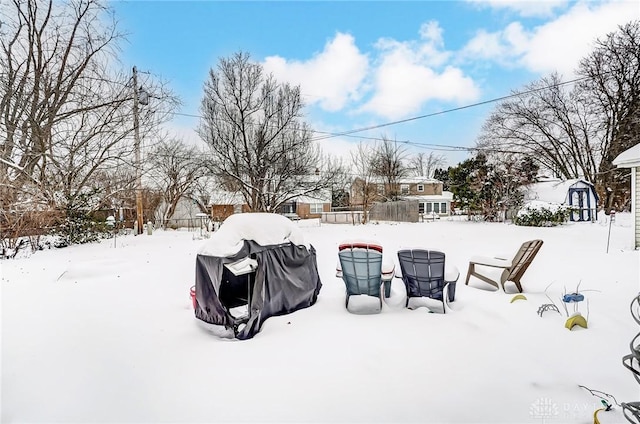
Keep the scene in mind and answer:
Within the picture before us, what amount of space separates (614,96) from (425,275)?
73.9 ft

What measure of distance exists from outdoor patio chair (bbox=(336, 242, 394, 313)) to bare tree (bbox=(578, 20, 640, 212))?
1910 centimetres

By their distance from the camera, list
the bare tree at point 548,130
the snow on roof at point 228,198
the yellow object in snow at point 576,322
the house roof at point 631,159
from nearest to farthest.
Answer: the yellow object in snow at point 576,322, the house roof at point 631,159, the snow on roof at point 228,198, the bare tree at point 548,130

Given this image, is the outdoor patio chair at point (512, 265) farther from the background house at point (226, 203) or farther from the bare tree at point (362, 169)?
the bare tree at point (362, 169)

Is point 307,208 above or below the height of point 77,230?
above

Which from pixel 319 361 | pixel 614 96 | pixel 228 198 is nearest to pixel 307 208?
pixel 228 198

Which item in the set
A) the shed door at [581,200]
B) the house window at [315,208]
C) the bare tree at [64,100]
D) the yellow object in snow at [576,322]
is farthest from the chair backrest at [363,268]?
the house window at [315,208]

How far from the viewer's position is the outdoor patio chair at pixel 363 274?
13.4 feet

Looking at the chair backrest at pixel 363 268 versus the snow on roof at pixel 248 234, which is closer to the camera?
the snow on roof at pixel 248 234

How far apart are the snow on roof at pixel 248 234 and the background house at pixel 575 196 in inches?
647

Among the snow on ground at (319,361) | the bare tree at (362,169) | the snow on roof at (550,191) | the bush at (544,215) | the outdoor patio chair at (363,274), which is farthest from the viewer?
the bare tree at (362,169)

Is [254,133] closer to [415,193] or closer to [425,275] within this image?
[425,275]

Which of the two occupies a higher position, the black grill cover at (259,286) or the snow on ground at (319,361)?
the black grill cover at (259,286)

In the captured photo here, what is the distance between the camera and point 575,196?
55.7ft

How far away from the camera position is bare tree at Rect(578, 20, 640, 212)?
17.4 metres
